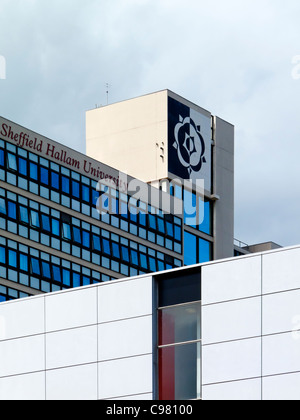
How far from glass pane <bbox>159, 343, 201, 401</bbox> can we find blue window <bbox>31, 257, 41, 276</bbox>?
5202 cm

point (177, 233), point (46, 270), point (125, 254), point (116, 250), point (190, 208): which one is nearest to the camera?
point (46, 270)

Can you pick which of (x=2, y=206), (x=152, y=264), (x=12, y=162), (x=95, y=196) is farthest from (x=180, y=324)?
(x=152, y=264)

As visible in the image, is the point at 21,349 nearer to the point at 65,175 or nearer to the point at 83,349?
the point at 83,349

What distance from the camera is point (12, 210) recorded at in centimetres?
10125

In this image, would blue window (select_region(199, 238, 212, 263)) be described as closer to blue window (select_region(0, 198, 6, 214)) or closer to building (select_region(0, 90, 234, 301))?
building (select_region(0, 90, 234, 301))

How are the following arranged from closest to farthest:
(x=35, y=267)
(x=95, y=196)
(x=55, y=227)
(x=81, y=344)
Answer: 1. (x=81, y=344)
2. (x=35, y=267)
3. (x=55, y=227)
4. (x=95, y=196)

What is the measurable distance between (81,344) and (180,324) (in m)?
4.03

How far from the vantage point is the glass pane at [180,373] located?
164 ft

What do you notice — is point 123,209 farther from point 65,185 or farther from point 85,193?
point 65,185

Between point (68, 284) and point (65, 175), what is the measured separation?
7916mm

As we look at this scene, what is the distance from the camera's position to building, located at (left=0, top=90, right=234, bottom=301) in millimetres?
102250

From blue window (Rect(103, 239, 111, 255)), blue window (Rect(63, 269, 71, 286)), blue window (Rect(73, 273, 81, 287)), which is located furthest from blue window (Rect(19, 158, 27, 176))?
blue window (Rect(103, 239, 111, 255))

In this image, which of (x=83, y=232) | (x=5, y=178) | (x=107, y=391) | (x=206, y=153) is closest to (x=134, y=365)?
(x=107, y=391)
